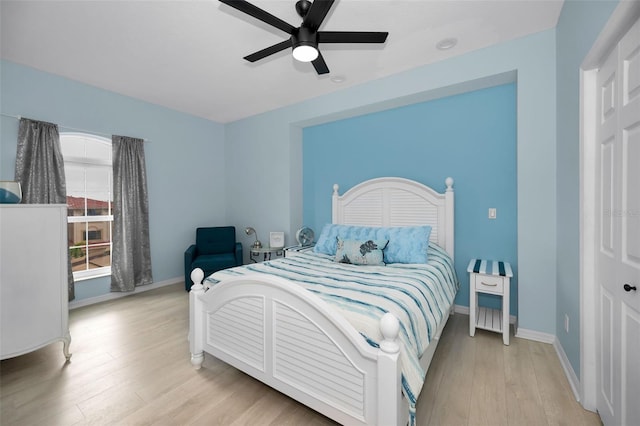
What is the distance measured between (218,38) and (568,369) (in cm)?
383

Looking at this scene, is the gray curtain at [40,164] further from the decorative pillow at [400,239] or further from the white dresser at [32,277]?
the decorative pillow at [400,239]

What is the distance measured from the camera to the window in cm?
347

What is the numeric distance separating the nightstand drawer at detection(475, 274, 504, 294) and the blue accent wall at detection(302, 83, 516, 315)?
503 millimetres

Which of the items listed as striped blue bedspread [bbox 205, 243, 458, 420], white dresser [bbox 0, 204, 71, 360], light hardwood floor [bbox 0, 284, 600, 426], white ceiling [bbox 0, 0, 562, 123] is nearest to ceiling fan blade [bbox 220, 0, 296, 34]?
white ceiling [bbox 0, 0, 562, 123]

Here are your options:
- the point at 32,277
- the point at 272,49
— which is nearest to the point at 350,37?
the point at 272,49

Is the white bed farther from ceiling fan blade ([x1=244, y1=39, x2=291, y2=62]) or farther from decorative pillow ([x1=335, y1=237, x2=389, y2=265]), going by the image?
ceiling fan blade ([x1=244, y1=39, x2=291, y2=62])

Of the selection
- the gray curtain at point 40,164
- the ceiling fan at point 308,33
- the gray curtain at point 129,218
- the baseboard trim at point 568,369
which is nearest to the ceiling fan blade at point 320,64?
the ceiling fan at point 308,33

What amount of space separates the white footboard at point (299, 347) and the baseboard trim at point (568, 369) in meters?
1.27

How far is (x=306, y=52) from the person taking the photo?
1897 millimetres

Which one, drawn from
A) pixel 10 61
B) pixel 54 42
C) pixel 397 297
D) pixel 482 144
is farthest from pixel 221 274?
pixel 10 61

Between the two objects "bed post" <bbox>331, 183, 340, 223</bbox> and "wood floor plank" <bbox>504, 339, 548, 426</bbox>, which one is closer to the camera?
"wood floor plank" <bbox>504, 339, 548, 426</bbox>

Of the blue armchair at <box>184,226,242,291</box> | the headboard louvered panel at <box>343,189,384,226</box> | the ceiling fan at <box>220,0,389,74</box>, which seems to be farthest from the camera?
the blue armchair at <box>184,226,242,291</box>

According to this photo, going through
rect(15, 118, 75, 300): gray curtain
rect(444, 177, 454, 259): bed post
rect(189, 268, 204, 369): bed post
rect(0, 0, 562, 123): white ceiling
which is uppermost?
rect(0, 0, 562, 123): white ceiling

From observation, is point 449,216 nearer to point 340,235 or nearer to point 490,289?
point 490,289
